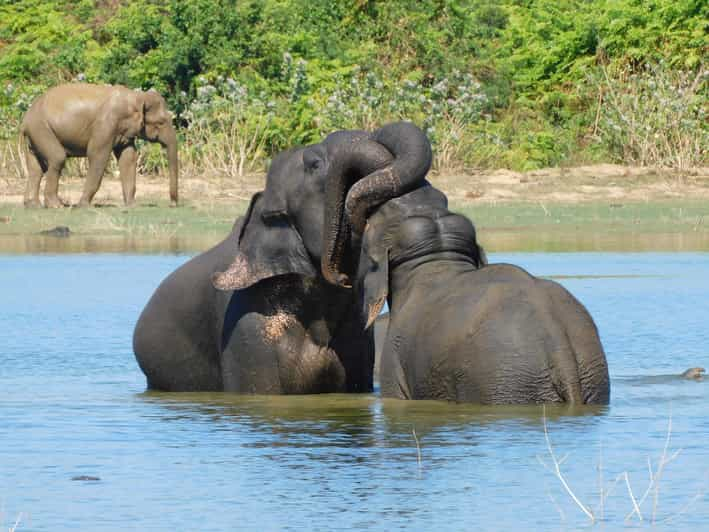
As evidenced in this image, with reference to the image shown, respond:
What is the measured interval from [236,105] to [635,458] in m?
21.5

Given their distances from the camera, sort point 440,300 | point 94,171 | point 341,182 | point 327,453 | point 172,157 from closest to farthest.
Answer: point 327,453 < point 440,300 < point 341,182 < point 172,157 < point 94,171

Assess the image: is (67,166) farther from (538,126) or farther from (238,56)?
(538,126)

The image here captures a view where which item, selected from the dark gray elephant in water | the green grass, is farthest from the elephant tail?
the green grass

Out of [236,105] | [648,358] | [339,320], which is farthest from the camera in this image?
[236,105]

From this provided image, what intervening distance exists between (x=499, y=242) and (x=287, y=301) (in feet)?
37.6

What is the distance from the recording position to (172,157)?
26797mm

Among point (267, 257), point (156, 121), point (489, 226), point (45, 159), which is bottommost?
point (489, 226)

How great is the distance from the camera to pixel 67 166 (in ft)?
103

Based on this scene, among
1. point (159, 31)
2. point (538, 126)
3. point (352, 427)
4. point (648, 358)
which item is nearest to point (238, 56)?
point (159, 31)

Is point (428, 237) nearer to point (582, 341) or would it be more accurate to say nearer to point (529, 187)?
point (582, 341)

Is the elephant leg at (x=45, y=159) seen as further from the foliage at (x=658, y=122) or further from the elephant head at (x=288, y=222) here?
the elephant head at (x=288, y=222)

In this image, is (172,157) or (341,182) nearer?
(341,182)

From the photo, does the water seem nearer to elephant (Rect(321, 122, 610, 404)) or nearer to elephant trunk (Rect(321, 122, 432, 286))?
elephant (Rect(321, 122, 610, 404))

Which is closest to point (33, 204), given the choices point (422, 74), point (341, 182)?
point (422, 74)
